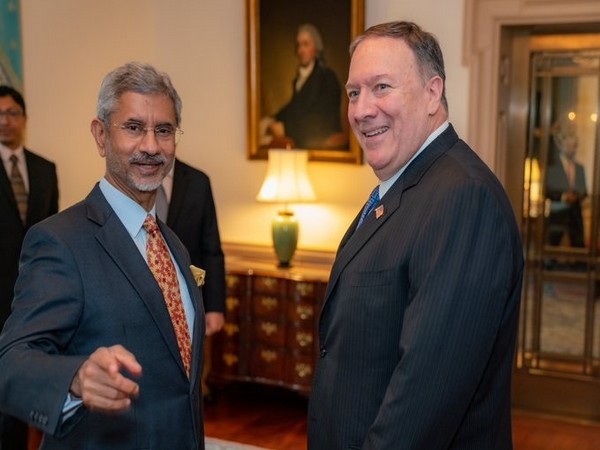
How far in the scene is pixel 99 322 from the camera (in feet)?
5.92

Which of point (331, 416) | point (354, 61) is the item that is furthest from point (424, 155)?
point (331, 416)

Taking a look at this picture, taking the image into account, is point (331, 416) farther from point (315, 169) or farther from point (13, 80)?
point (13, 80)

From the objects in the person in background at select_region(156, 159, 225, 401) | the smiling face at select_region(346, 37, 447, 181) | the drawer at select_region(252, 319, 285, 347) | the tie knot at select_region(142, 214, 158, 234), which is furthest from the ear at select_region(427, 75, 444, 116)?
the drawer at select_region(252, 319, 285, 347)

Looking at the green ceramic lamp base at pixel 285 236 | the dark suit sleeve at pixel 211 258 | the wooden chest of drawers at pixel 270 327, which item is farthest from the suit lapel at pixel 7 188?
the green ceramic lamp base at pixel 285 236

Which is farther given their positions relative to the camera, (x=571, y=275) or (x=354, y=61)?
(x=571, y=275)

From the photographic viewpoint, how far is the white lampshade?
5.13 meters

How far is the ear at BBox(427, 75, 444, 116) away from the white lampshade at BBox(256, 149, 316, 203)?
3235mm

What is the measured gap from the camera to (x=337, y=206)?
5.41 meters

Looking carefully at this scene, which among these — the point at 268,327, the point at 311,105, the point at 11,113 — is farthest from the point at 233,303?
the point at 11,113

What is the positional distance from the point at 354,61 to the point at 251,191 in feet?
12.6

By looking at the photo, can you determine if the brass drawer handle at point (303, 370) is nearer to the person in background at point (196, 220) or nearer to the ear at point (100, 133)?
the person in background at point (196, 220)

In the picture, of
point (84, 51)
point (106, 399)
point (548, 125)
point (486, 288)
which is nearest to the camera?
point (106, 399)

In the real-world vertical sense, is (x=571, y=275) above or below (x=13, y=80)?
below

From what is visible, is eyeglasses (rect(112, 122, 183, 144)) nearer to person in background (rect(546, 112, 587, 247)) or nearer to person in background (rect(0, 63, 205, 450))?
person in background (rect(0, 63, 205, 450))
